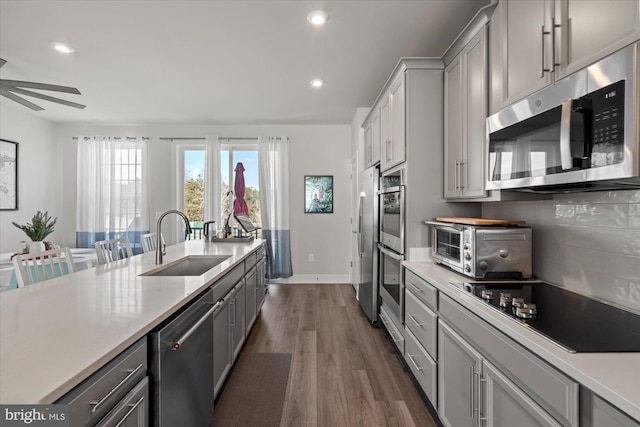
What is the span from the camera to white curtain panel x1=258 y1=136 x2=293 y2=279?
5.21 m

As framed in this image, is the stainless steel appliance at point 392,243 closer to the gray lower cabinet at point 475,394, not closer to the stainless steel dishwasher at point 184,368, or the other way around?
the gray lower cabinet at point 475,394

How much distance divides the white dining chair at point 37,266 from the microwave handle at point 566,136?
2610 millimetres

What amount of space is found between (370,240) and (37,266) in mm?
2710

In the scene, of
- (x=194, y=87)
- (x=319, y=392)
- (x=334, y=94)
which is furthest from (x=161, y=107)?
(x=319, y=392)

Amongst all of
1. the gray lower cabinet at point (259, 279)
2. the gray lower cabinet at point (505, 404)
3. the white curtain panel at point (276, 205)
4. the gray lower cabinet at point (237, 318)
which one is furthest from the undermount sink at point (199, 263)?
the white curtain panel at point (276, 205)

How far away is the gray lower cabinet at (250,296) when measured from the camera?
2.89 metres

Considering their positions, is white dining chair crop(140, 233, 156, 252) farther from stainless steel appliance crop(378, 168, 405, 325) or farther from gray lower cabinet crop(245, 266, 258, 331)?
stainless steel appliance crop(378, 168, 405, 325)

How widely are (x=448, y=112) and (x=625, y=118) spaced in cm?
144

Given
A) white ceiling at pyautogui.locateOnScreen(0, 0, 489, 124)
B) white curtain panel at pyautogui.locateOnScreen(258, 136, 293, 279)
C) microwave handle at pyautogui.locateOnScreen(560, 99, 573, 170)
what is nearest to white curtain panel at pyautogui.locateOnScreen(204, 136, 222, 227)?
white curtain panel at pyautogui.locateOnScreen(258, 136, 293, 279)

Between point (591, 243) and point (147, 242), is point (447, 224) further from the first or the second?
point (147, 242)

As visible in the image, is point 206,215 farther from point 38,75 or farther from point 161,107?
point 38,75

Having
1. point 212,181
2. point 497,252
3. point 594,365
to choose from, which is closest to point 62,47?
point 212,181

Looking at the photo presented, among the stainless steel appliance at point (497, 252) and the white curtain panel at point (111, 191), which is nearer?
the stainless steel appliance at point (497, 252)

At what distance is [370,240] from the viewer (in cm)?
340
